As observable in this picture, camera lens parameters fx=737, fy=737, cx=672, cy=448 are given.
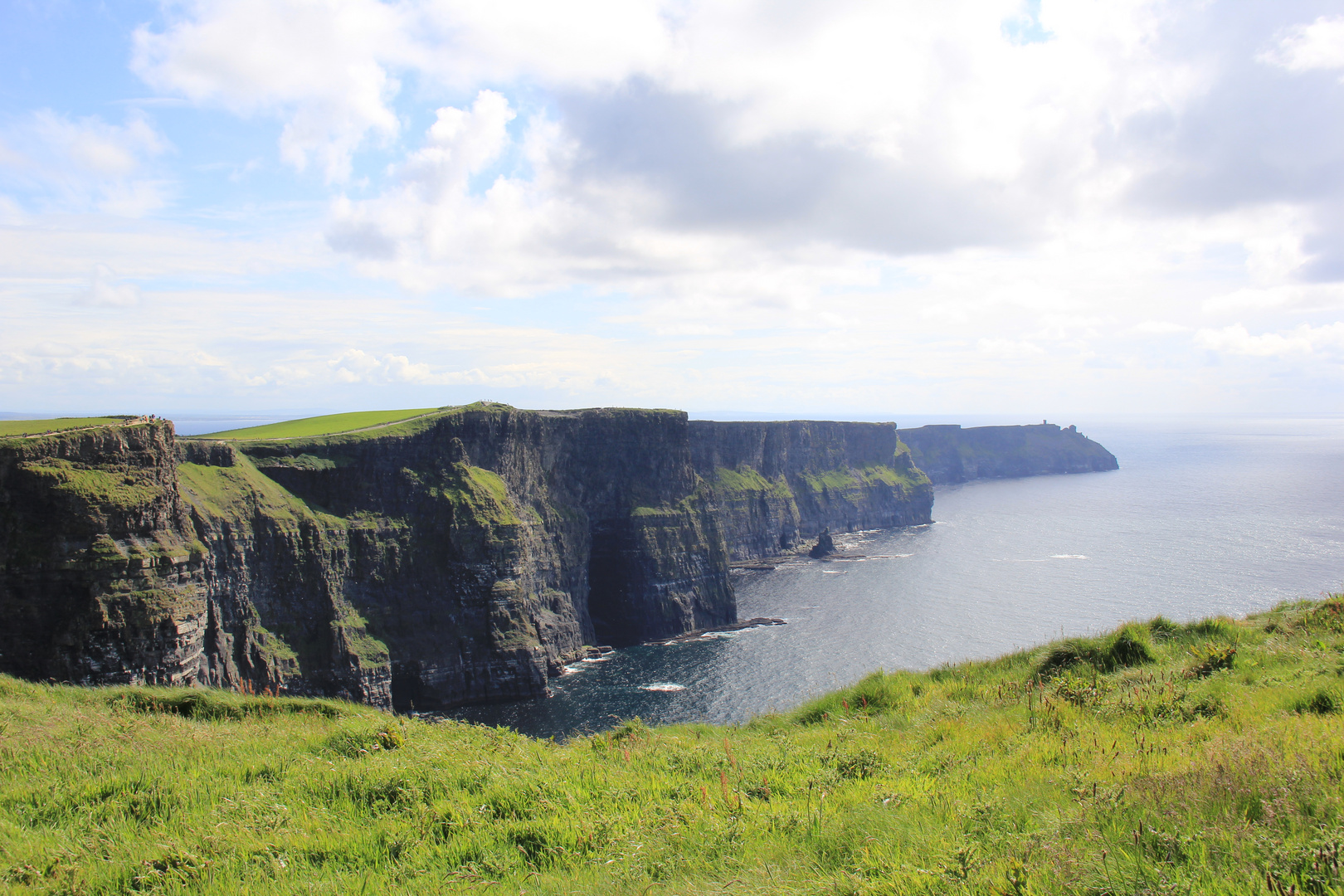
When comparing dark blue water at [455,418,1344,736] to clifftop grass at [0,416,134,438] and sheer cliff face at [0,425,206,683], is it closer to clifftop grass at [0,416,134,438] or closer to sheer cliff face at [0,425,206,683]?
sheer cliff face at [0,425,206,683]

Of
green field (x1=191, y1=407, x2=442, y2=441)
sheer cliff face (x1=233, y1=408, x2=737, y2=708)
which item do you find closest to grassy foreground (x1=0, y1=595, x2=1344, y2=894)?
sheer cliff face (x1=233, y1=408, x2=737, y2=708)

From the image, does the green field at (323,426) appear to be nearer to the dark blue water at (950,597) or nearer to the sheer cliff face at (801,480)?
the dark blue water at (950,597)

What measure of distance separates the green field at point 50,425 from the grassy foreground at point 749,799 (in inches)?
1457

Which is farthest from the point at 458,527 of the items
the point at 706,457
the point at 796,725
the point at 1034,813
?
the point at 706,457

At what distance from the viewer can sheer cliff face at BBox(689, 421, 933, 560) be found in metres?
138

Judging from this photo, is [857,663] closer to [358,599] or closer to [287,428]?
[358,599]

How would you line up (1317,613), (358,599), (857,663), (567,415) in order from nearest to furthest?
(1317,613)
(358,599)
(857,663)
(567,415)

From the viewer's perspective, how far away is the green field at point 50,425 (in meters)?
44.4

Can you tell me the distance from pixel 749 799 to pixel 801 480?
155 meters

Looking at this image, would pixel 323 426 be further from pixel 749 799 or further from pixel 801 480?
pixel 801 480

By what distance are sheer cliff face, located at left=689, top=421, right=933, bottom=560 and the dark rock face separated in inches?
1126

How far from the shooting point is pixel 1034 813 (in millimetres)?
8391

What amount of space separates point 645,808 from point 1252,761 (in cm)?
729

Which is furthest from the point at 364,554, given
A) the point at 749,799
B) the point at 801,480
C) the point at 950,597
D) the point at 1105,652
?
the point at 801,480
